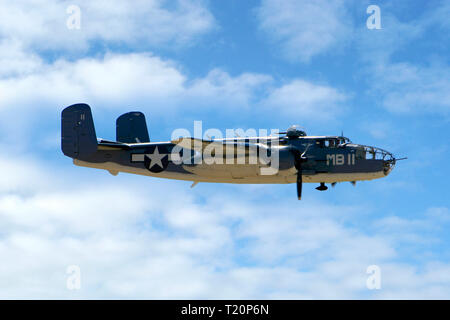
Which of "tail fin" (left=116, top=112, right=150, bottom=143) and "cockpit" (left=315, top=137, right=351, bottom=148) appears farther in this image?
"tail fin" (left=116, top=112, right=150, bottom=143)

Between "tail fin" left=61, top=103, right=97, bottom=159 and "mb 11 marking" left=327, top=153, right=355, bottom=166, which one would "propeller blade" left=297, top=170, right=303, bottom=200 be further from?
"tail fin" left=61, top=103, right=97, bottom=159

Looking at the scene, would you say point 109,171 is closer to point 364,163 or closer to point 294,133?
point 294,133

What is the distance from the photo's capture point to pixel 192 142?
3056cm

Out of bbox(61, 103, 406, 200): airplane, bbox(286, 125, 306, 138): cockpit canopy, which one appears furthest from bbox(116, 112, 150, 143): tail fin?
bbox(286, 125, 306, 138): cockpit canopy

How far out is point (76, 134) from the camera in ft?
114

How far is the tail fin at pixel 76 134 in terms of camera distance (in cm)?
3484

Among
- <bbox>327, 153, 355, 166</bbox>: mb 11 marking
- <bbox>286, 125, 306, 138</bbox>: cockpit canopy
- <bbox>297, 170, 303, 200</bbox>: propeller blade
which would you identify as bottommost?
<bbox>297, 170, 303, 200</bbox>: propeller blade

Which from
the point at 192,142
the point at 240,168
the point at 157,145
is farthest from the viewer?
the point at 157,145

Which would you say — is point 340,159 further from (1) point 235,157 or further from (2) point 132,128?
(2) point 132,128

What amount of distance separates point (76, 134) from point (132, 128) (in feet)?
19.6

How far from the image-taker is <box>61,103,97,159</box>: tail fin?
34.8 m

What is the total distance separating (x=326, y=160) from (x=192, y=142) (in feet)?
28.1
